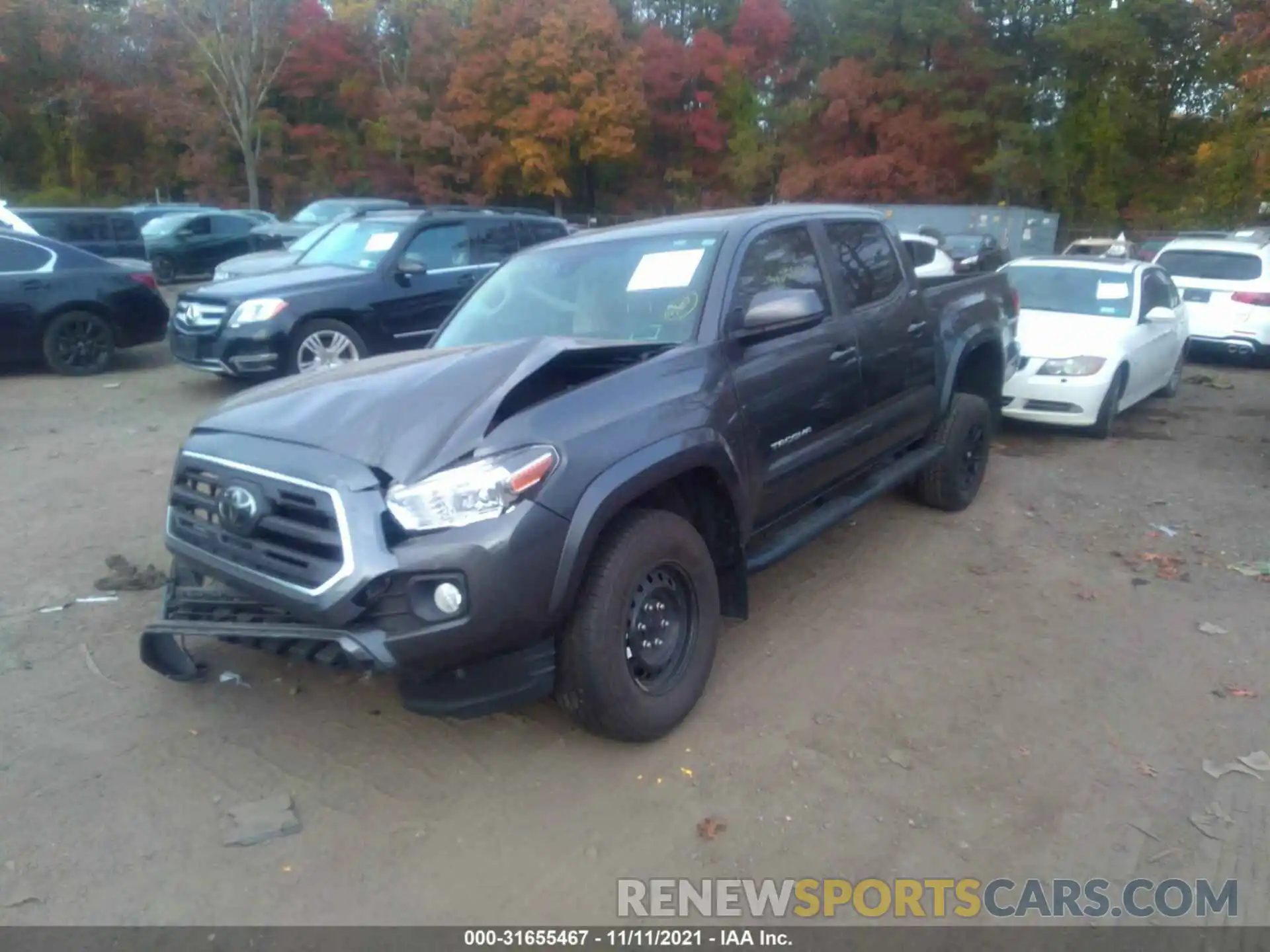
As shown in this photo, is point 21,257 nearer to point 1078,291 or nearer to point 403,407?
point 403,407

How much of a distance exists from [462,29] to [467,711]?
39821 millimetres

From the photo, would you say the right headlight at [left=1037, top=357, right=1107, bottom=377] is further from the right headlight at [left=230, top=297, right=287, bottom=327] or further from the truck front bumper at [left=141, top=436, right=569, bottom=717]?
the right headlight at [left=230, top=297, right=287, bottom=327]

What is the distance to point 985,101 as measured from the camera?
3369 cm

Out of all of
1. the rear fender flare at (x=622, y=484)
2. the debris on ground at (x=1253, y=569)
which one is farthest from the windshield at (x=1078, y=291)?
the rear fender flare at (x=622, y=484)

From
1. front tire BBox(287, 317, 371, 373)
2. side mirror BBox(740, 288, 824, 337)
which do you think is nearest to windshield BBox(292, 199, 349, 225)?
front tire BBox(287, 317, 371, 373)

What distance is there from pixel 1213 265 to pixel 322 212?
17983 mm

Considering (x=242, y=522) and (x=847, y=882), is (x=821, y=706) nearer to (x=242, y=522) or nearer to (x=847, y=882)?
(x=847, y=882)

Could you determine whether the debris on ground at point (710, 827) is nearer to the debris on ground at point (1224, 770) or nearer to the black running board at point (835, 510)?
the black running board at point (835, 510)

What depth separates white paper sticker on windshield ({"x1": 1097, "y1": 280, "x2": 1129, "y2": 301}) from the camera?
992cm

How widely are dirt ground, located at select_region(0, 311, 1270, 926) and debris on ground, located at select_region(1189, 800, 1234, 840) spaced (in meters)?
0.04

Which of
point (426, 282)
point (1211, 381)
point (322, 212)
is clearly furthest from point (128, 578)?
point (322, 212)
